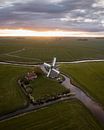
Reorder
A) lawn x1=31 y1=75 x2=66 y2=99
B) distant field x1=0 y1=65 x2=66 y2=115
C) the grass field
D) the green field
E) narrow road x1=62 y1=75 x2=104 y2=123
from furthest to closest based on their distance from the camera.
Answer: the grass field
lawn x1=31 y1=75 x2=66 y2=99
distant field x1=0 y1=65 x2=66 y2=115
narrow road x1=62 y1=75 x2=104 y2=123
the green field

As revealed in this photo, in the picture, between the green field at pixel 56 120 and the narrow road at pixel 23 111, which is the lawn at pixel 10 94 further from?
the green field at pixel 56 120

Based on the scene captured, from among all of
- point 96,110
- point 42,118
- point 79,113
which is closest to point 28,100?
point 42,118

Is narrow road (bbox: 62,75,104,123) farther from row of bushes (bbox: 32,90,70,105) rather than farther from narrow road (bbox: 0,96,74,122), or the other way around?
narrow road (bbox: 0,96,74,122)

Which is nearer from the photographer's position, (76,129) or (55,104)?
(76,129)

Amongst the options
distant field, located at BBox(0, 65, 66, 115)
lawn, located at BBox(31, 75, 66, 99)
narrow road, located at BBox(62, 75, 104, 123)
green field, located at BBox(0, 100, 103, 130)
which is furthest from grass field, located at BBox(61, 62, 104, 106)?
green field, located at BBox(0, 100, 103, 130)

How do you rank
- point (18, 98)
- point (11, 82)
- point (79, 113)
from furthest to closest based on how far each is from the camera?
1. point (11, 82)
2. point (18, 98)
3. point (79, 113)

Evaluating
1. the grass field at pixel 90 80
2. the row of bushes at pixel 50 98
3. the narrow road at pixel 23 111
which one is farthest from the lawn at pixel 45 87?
the grass field at pixel 90 80

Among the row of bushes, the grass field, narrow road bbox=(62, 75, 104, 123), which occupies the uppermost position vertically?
the grass field

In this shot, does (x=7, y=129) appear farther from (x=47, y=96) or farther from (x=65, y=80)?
(x=65, y=80)
